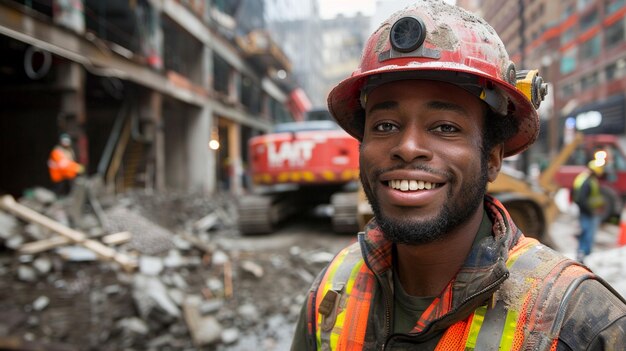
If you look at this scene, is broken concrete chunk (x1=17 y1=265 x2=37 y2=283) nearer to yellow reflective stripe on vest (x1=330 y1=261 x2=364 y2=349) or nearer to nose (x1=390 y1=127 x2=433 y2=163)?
yellow reflective stripe on vest (x1=330 y1=261 x2=364 y2=349)

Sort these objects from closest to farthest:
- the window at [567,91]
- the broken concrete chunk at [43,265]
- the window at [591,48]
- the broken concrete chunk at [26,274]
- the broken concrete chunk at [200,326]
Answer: the broken concrete chunk at [200,326] → the broken concrete chunk at [26,274] → the broken concrete chunk at [43,265] → the window at [591,48] → the window at [567,91]

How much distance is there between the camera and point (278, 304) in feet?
20.6

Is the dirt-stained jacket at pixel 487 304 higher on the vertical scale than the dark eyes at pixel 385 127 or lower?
lower

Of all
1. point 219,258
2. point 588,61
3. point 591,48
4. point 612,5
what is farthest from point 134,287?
point 588,61

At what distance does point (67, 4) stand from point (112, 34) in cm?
728

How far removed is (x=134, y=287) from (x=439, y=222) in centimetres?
543

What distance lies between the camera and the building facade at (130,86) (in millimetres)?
10609

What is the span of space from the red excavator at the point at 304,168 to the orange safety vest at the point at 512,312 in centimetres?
760

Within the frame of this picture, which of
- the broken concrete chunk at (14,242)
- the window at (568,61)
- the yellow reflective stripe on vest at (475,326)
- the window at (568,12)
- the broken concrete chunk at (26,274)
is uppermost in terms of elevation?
the window at (568,12)

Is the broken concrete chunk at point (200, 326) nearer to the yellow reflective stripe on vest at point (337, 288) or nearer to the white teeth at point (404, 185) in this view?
the yellow reflective stripe on vest at point (337, 288)

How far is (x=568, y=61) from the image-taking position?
33750 mm

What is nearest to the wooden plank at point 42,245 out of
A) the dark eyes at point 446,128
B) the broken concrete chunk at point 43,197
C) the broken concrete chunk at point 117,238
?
the broken concrete chunk at point 117,238

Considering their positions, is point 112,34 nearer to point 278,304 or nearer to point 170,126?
point 170,126

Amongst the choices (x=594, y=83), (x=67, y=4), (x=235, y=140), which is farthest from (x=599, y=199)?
(x=594, y=83)
